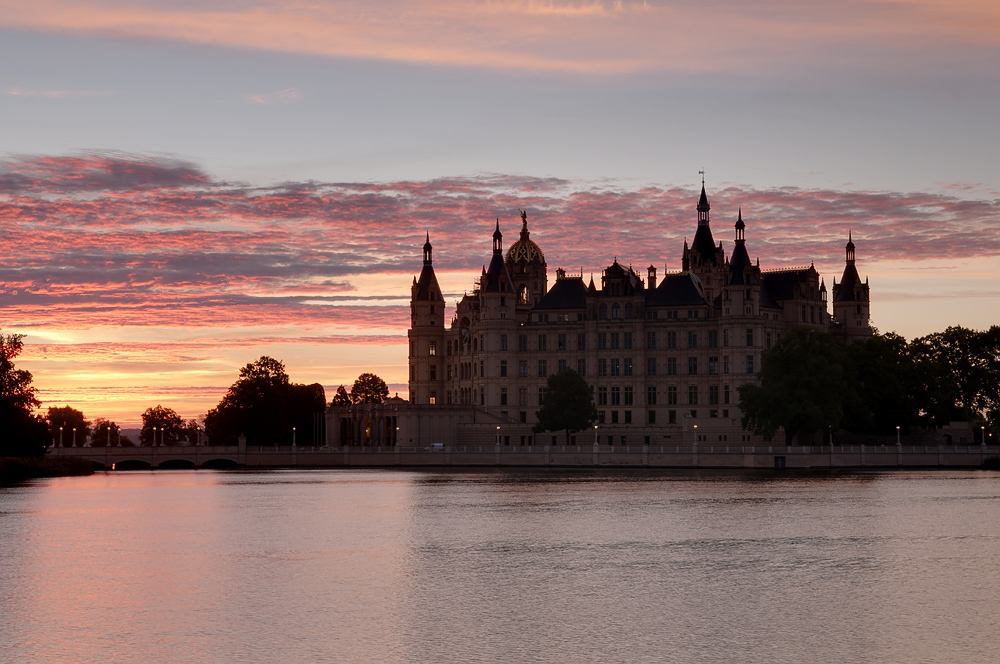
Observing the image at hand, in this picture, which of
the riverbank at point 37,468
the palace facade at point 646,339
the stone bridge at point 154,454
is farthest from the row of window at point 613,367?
the riverbank at point 37,468

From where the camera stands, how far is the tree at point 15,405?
352ft

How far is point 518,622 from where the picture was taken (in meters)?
34.7

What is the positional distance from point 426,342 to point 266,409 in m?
22.8

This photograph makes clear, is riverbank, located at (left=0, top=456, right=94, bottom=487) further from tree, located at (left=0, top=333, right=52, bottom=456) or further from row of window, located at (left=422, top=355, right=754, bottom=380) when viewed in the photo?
row of window, located at (left=422, top=355, right=754, bottom=380)

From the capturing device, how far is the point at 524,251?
181 m

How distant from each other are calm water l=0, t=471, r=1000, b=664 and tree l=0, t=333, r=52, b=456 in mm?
29479

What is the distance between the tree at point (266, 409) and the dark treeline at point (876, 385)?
5748 centimetres

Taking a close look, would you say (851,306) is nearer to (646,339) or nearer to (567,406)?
(646,339)

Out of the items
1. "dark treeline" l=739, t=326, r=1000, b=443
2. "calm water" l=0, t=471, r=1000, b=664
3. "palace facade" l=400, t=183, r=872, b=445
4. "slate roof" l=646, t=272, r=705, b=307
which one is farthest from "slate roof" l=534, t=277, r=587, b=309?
"calm water" l=0, t=471, r=1000, b=664

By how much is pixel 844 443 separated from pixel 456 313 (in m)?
56.4

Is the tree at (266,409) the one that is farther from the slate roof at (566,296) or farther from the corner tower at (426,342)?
the slate roof at (566,296)

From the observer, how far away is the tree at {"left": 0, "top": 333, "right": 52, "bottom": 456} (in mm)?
107375

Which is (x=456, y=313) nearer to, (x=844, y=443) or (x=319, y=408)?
(x=319, y=408)

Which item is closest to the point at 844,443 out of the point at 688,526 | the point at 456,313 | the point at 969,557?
the point at 456,313
